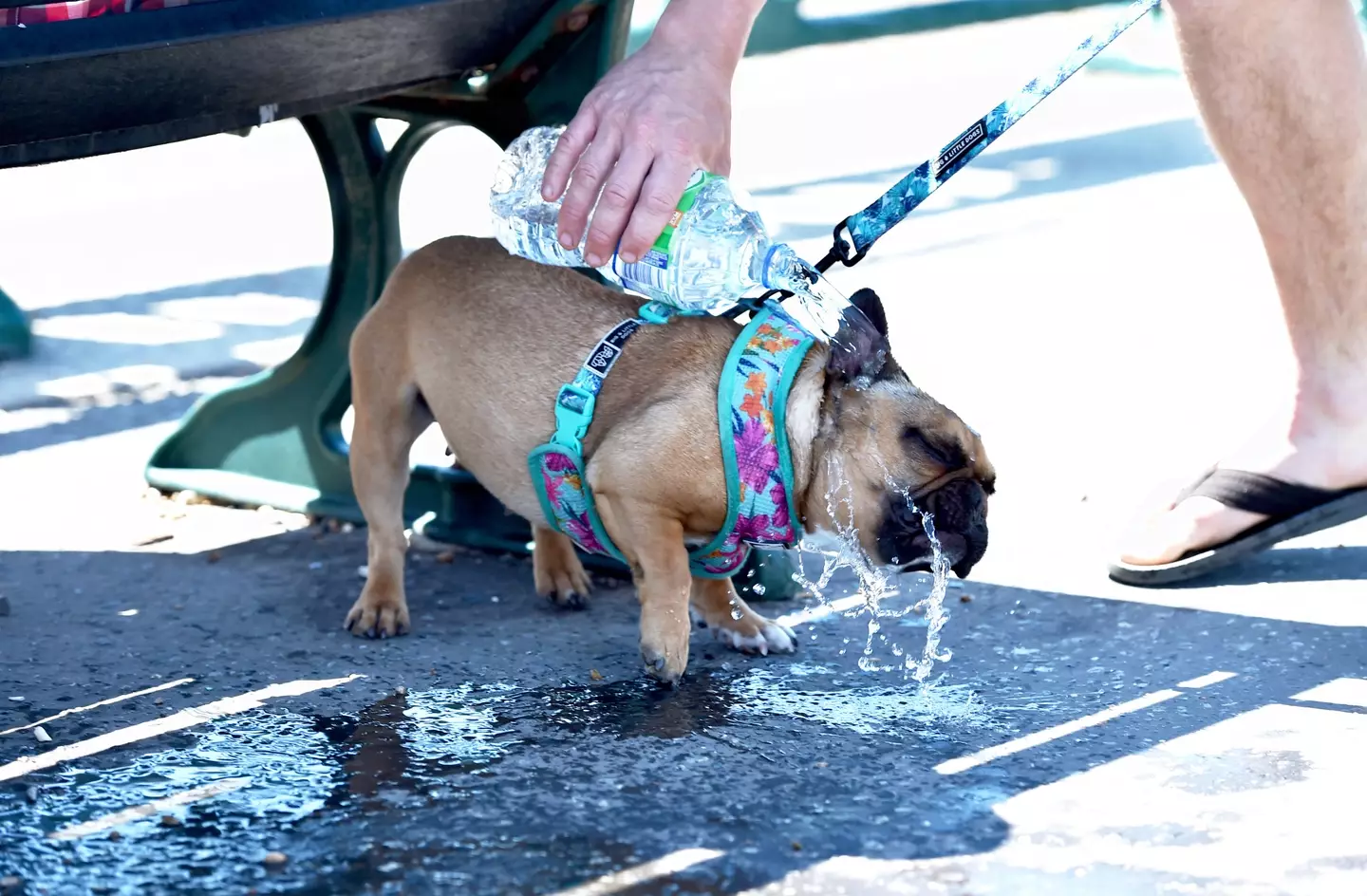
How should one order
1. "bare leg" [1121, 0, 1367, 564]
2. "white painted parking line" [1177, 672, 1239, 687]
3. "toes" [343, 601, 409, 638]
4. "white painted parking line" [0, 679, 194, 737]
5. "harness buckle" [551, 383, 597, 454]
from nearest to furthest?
1. "white painted parking line" [0, 679, 194, 737]
2. "white painted parking line" [1177, 672, 1239, 687]
3. "harness buckle" [551, 383, 597, 454]
4. "toes" [343, 601, 409, 638]
5. "bare leg" [1121, 0, 1367, 564]

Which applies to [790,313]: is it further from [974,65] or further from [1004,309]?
[974,65]

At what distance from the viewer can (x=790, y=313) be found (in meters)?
3.36

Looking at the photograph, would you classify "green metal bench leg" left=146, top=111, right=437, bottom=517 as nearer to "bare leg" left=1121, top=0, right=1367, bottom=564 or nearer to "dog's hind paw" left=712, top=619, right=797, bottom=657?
"dog's hind paw" left=712, top=619, right=797, bottom=657

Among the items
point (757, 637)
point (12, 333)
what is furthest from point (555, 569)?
point (12, 333)

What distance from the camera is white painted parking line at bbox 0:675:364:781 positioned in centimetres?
277

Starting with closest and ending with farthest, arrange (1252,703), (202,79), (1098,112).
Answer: (202,79), (1252,703), (1098,112)

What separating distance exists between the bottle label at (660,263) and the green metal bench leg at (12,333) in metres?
3.10

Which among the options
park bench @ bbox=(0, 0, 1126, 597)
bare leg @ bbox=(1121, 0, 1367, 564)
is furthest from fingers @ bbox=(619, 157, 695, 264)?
bare leg @ bbox=(1121, 0, 1367, 564)

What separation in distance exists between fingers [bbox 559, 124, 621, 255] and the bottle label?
127 millimetres

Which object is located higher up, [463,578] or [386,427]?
[386,427]

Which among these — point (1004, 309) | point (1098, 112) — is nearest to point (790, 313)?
point (1004, 309)

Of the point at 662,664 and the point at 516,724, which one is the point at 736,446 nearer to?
the point at 662,664

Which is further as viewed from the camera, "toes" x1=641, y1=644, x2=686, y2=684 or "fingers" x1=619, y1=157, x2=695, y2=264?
"toes" x1=641, y1=644, x2=686, y2=684

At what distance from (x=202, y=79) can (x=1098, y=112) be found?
8.37m
